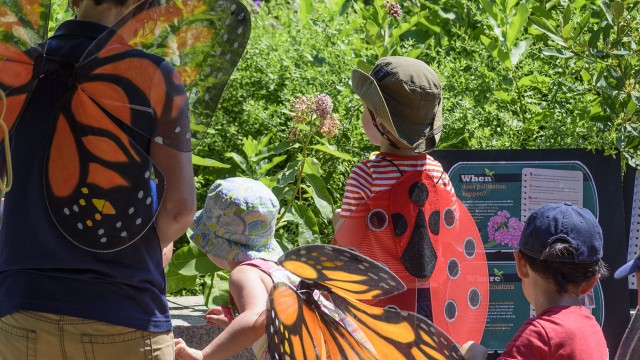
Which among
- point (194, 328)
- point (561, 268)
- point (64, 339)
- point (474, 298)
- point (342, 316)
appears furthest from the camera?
point (194, 328)

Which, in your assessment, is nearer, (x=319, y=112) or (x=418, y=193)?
(x=418, y=193)

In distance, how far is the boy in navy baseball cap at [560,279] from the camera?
102 inches

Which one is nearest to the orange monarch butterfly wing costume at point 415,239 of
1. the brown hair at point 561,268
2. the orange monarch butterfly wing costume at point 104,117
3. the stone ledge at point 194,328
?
the brown hair at point 561,268

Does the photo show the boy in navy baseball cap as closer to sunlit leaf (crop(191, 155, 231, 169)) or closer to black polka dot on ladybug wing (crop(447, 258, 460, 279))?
black polka dot on ladybug wing (crop(447, 258, 460, 279))

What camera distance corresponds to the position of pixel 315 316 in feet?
8.20

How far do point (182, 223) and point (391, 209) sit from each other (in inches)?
42.8

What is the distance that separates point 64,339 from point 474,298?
175 centimetres

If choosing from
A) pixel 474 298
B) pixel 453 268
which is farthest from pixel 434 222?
pixel 474 298

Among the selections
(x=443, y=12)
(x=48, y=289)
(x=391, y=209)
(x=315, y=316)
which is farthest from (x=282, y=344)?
(x=443, y=12)

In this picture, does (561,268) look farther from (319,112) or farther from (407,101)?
(319,112)

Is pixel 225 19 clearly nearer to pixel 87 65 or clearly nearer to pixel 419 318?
pixel 87 65

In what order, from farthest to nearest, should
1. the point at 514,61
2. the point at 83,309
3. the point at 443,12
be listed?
the point at 443,12 < the point at 514,61 < the point at 83,309

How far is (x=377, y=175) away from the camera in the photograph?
3371 millimetres

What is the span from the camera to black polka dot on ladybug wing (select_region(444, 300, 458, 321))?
3.42 m
